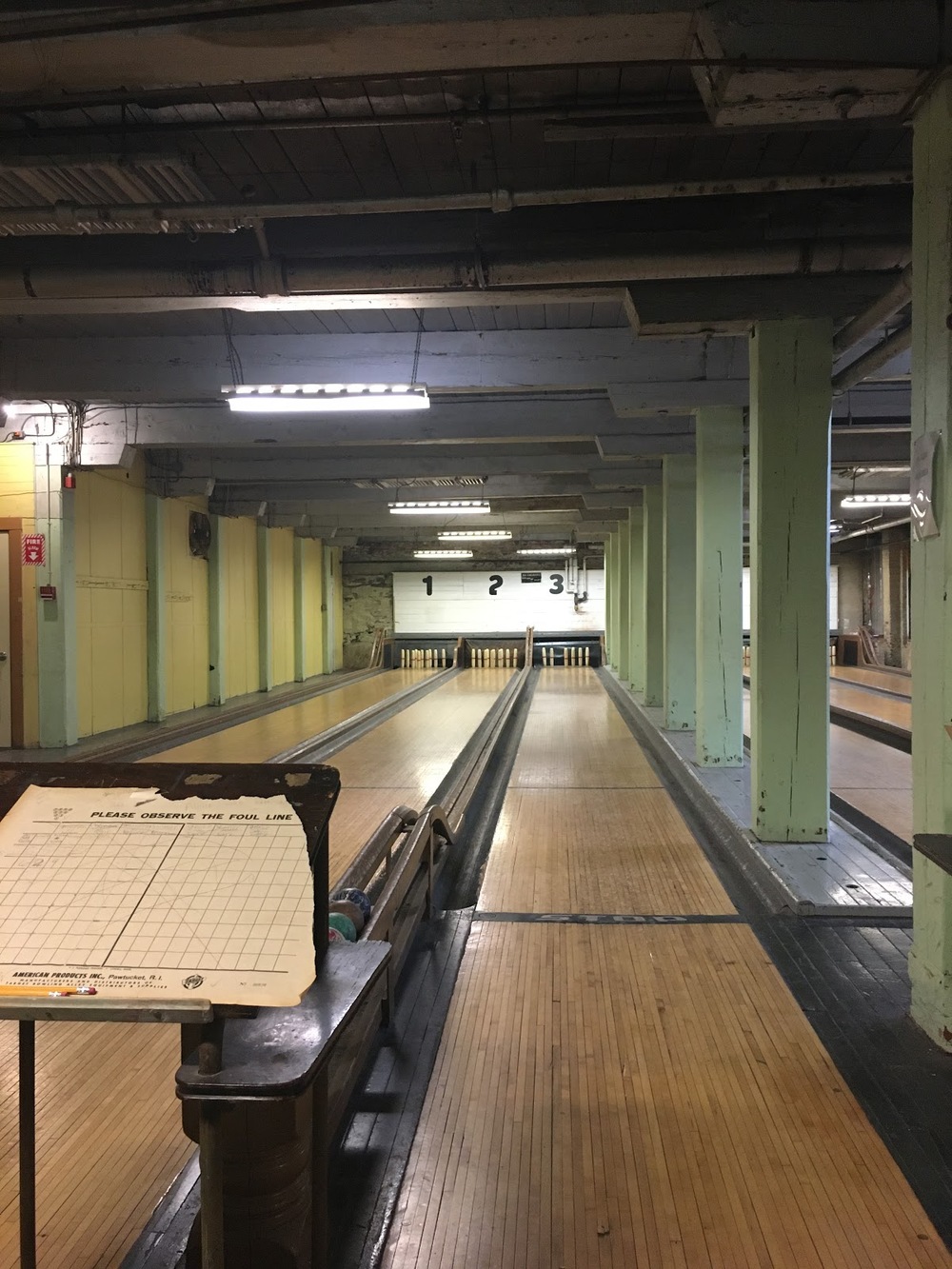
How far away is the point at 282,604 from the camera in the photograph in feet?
52.0

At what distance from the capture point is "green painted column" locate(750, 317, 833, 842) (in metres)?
4.20

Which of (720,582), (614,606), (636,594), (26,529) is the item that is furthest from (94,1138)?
(614,606)

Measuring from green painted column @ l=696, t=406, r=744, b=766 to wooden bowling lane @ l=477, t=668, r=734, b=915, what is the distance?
2.19 feet

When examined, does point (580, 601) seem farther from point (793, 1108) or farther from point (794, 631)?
point (793, 1108)

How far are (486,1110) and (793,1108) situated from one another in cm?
79

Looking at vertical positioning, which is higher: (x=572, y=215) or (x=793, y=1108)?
(x=572, y=215)

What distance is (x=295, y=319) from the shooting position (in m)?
5.82

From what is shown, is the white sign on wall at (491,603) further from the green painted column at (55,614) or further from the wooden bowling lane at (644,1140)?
the wooden bowling lane at (644,1140)

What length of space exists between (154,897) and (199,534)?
1080 centimetres

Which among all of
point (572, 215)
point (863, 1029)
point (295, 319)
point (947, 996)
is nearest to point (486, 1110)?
point (863, 1029)

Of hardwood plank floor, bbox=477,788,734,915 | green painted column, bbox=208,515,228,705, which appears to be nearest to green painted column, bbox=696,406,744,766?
hardwood plank floor, bbox=477,788,734,915

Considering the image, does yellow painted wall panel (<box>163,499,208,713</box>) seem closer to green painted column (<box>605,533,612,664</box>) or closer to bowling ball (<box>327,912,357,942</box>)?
green painted column (<box>605,533,612,664</box>)

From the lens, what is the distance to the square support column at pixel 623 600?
14016 mm

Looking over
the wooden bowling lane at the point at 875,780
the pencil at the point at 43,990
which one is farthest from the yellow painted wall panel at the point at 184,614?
the pencil at the point at 43,990
